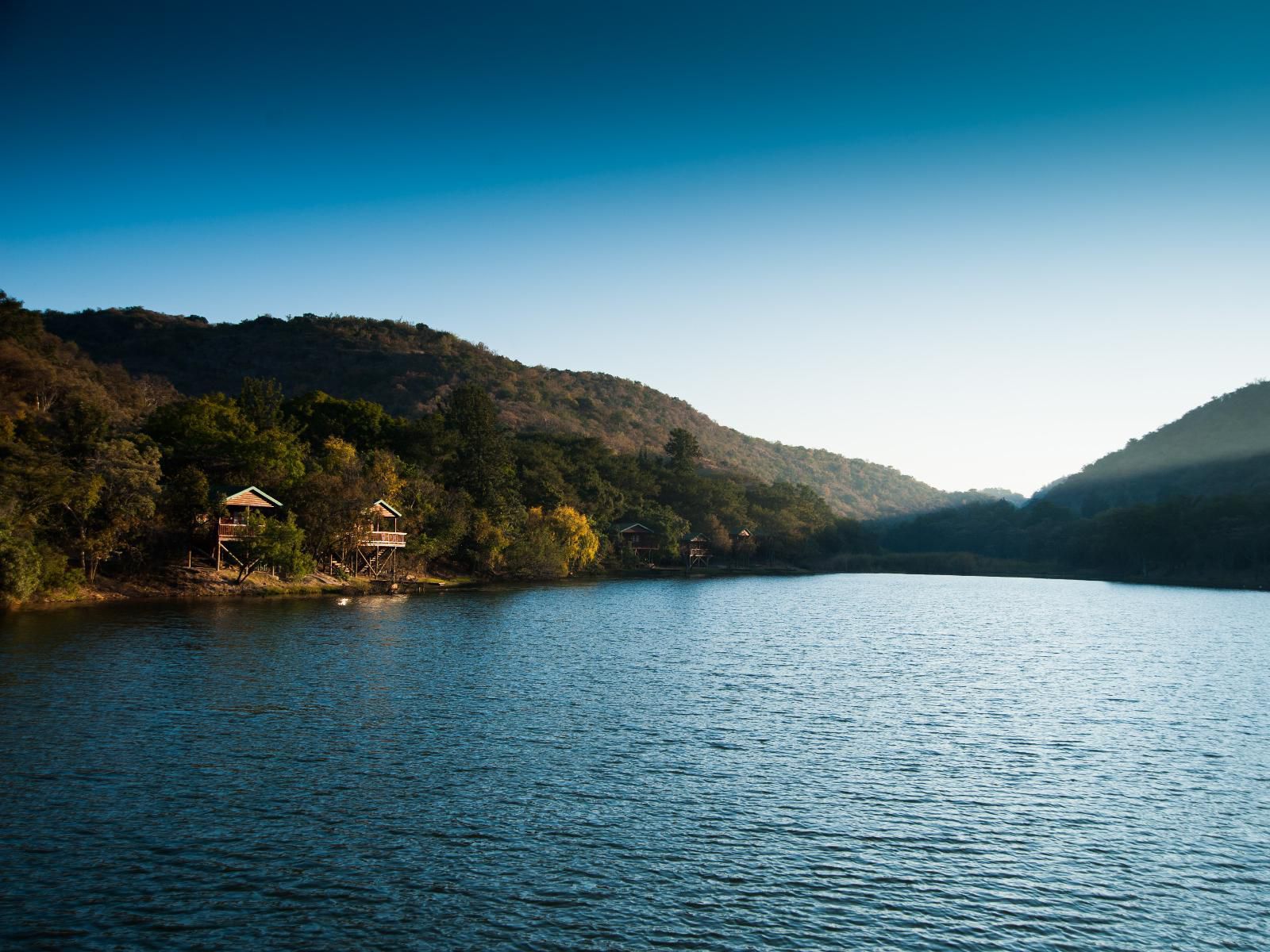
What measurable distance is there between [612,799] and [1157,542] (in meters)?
113

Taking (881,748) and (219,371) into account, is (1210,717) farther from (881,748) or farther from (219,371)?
(219,371)

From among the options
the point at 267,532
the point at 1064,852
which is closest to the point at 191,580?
the point at 267,532

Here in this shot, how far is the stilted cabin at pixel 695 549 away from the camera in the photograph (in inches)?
4540

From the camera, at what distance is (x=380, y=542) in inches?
2542

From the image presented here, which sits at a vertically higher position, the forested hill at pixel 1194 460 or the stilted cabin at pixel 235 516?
the forested hill at pixel 1194 460

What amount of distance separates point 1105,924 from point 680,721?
1246cm

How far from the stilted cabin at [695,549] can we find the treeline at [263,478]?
6.21 ft

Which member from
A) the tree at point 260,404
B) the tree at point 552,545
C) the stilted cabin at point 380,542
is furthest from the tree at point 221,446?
the tree at point 552,545

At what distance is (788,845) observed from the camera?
14336 mm

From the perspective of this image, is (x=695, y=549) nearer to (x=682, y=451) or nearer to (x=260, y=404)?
(x=682, y=451)

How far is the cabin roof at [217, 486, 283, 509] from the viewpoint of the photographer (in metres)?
52.8

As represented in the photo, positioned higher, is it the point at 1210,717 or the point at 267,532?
the point at 267,532

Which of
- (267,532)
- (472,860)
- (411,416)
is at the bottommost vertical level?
(472,860)

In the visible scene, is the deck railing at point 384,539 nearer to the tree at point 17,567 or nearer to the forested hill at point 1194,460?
the tree at point 17,567
